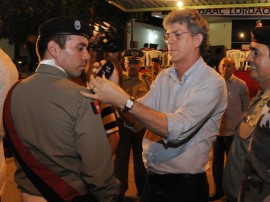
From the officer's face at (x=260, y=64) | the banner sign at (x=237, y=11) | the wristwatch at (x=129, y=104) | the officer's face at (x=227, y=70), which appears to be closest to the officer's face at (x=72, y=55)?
the wristwatch at (x=129, y=104)

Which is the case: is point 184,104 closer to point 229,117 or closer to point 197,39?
point 197,39

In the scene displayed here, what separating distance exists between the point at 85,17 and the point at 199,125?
11.2 metres

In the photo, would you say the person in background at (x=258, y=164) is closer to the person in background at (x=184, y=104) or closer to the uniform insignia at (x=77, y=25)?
the person in background at (x=184, y=104)

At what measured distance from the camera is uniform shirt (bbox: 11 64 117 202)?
219cm

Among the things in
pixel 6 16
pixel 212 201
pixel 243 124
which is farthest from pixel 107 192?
pixel 6 16

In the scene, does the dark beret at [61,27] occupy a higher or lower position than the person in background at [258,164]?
higher

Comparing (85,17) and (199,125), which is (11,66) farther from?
(85,17)

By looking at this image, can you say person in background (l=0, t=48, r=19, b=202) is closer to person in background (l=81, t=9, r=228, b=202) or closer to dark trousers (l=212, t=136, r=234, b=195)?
person in background (l=81, t=9, r=228, b=202)

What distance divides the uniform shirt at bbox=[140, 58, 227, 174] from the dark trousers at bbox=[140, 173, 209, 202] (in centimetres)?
6

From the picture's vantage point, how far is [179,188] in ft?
9.30

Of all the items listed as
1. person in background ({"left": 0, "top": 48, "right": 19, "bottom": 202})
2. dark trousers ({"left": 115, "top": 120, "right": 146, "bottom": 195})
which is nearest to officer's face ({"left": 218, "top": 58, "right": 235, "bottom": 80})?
dark trousers ({"left": 115, "top": 120, "right": 146, "bottom": 195})

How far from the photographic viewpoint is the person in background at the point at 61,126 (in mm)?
2195

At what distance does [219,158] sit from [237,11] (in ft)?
10.9

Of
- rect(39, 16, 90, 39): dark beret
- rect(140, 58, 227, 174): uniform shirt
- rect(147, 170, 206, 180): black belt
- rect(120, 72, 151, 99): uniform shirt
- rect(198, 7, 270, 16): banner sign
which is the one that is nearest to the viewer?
rect(39, 16, 90, 39): dark beret
